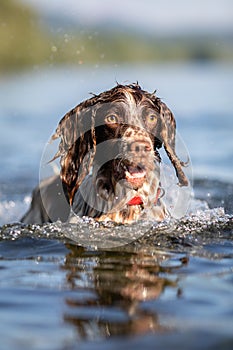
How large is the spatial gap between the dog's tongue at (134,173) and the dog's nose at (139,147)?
17cm

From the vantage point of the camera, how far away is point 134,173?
5.74 meters

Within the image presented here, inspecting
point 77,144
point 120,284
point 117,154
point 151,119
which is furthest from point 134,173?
point 120,284

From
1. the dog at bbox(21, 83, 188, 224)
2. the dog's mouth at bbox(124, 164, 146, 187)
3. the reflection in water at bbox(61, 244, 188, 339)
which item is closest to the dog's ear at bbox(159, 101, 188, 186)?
the dog at bbox(21, 83, 188, 224)

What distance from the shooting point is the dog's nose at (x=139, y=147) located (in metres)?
5.54

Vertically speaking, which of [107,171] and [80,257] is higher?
[107,171]

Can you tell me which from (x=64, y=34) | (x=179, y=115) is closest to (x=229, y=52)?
(x=179, y=115)

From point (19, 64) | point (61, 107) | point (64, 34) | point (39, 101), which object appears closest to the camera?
point (64, 34)

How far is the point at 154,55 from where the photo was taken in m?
67.4

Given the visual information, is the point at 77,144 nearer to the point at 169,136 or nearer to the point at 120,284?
the point at 169,136

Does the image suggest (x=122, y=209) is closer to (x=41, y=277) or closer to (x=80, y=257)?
(x=80, y=257)

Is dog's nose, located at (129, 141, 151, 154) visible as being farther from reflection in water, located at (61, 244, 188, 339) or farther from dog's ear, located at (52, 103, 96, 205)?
reflection in water, located at (61, 244, 188, 339)

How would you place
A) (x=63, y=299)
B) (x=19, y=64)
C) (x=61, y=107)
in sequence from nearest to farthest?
(x=63, y=299) < (x=61, y=107) < (x=19, y=64)

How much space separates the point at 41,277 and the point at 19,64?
37317 mm

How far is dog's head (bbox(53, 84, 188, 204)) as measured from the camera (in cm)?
563
